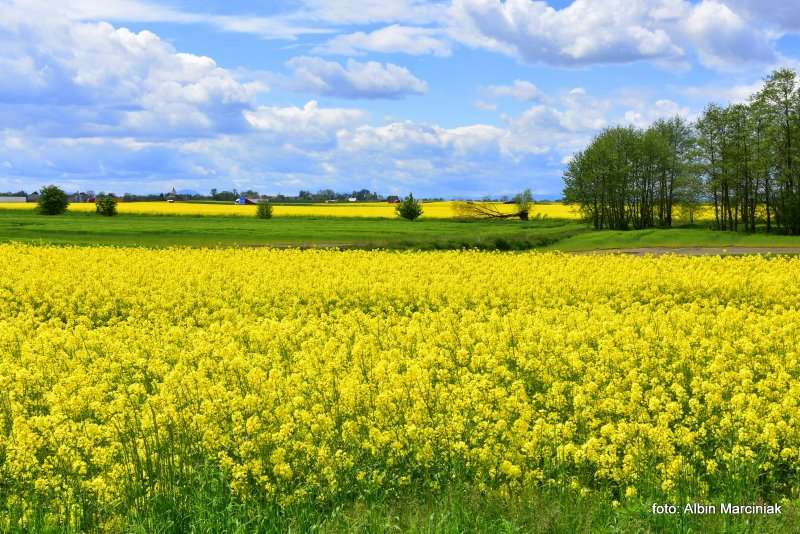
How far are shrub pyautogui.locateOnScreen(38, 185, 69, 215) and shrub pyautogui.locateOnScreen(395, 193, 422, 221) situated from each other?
150 feet

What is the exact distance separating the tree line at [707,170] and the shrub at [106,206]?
60025 mm

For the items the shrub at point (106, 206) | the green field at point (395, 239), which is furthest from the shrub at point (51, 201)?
the green field at point (395, 239)

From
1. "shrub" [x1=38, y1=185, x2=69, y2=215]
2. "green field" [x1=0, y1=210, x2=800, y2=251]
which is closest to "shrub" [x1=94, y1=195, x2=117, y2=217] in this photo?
"shrub" [x1=38, y1=185, x2=69, y2=215]

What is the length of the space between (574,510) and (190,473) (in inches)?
156

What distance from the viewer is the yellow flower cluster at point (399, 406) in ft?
27.6

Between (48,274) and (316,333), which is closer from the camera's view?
(316,333)

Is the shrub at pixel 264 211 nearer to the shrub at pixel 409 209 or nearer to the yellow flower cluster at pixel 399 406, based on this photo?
the shrub at pixel 409 209

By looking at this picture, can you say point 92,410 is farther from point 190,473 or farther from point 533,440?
point 533,440

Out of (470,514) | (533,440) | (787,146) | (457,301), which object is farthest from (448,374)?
(787,146)

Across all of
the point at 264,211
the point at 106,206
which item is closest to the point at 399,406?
the point at 264,211

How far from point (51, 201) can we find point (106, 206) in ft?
23.1

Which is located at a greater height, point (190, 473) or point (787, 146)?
point (787, 146)

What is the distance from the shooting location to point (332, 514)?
24.9ft

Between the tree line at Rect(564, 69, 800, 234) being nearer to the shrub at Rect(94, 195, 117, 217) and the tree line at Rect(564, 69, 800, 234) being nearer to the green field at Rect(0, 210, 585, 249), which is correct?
the green field at Rect(0, 210, 585, 249)
